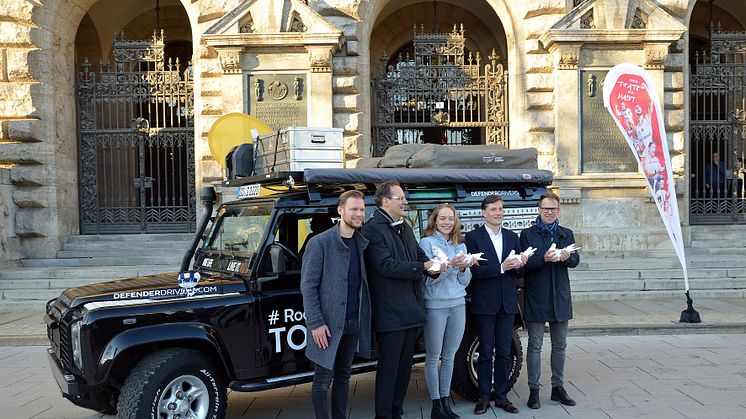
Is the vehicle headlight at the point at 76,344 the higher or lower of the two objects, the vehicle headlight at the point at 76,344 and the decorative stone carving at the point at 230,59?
the lower

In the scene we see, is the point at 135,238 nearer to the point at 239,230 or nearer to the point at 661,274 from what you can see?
the point at 239,230

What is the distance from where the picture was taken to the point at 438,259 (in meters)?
5.34

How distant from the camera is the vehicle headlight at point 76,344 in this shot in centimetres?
497

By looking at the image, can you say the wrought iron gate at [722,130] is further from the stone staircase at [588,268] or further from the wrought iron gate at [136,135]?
the wrought iron gate at [136,135]

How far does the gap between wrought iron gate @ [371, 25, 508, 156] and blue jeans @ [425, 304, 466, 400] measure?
8984mm

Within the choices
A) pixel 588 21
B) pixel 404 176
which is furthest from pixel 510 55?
pixel 404 176

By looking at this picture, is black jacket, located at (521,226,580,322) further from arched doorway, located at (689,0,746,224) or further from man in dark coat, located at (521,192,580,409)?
arched doorway, located at (689,0,746,224)

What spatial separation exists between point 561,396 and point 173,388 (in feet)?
11.8

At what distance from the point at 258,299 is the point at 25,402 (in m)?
3.11

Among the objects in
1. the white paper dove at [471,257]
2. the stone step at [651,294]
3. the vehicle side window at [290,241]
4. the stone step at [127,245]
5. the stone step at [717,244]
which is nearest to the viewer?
the white paper dove at [471,257]

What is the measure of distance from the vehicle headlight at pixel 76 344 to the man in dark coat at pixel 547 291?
3.85 m

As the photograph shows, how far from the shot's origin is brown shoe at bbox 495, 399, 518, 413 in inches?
234

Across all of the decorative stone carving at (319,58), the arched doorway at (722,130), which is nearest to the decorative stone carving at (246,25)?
the decorative stone carving at (319,58)

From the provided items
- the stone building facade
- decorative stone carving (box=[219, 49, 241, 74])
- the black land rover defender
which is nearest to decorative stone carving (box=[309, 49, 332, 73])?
the stone building facade
